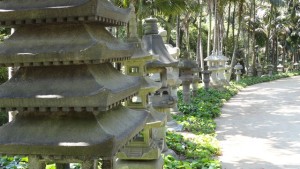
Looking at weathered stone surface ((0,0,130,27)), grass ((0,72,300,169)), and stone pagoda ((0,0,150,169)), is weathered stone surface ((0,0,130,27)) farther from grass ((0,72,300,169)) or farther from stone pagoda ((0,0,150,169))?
grass ((0,72,300,169))

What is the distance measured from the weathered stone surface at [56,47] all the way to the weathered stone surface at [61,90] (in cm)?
23

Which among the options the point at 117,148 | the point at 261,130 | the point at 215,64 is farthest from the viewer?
the point at 215,64

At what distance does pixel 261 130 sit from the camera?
50.2 feet

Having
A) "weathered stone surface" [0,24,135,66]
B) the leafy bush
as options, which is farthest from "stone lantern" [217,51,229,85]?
"weathered stone surface" [0,24,135,66]

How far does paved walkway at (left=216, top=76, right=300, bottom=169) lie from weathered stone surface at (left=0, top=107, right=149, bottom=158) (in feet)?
21.2

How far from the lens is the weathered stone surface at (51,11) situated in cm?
476

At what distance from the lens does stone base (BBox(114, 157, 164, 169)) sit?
28.7 feet

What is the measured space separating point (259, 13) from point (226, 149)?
35195 millimetres

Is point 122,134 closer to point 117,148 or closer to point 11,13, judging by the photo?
point 117,148

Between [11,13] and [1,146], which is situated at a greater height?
[11,13]

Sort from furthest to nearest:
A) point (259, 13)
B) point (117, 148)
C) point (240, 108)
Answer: point (259, 13)
point (240, 108)
point (117, 148)

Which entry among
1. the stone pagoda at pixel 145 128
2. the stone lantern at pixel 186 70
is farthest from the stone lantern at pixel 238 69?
the stone pagoda at pixel 145 128

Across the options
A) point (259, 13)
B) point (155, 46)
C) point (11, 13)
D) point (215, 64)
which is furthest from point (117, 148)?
point (259, 13)

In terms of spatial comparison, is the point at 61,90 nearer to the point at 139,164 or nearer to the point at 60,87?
the point at 60,87
